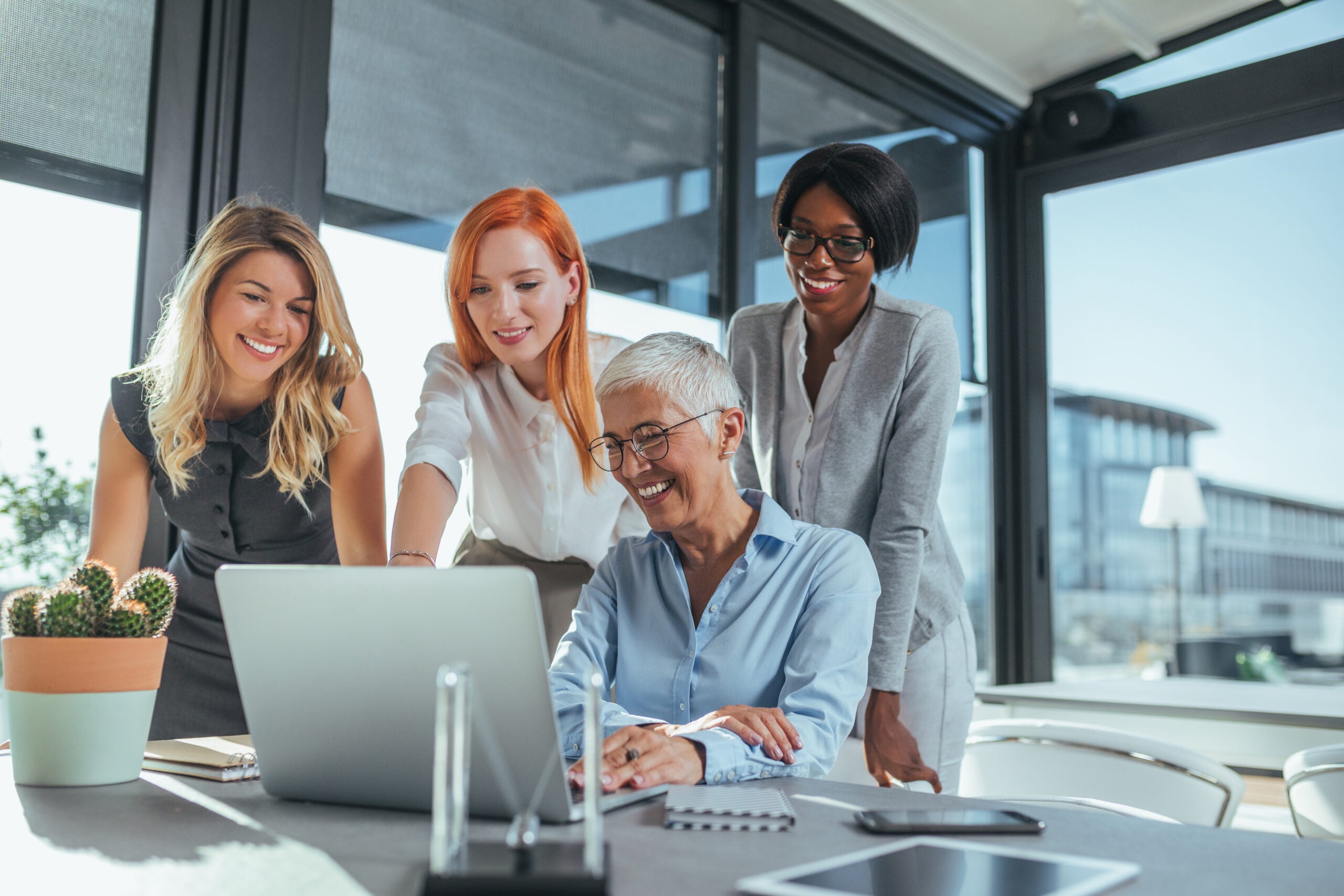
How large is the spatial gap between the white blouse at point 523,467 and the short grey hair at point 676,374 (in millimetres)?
348

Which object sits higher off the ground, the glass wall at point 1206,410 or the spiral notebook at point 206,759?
the glass wall at point 1206,410

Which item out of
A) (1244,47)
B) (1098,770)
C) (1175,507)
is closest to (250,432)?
(1098,770)

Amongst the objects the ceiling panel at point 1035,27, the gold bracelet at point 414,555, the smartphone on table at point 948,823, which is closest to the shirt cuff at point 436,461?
the gold bracelet at point 414,555

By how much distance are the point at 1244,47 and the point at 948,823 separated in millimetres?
4234

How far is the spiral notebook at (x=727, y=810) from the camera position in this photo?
3.00 feet

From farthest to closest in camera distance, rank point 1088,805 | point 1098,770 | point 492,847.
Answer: point 1098,770 < point 1088,805 < point 492,847

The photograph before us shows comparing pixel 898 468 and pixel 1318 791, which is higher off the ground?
pixel 898 468

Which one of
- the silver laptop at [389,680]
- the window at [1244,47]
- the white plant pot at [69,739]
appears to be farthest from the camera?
the window at [1244,47]

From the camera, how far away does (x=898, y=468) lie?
6.11 feet

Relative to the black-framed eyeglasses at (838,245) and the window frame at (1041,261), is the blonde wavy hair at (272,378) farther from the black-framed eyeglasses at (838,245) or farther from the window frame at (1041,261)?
the window frame at (1041,261)

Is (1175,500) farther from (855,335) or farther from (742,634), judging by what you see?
(742,634)

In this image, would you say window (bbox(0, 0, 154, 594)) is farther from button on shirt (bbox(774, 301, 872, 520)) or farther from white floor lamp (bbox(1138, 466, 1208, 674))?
white floor lamp (bbox(1138, 466, 1208, 674))

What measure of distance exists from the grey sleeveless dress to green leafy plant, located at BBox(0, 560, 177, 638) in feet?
2.44

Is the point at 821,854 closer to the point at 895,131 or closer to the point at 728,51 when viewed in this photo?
the point at 728,51
